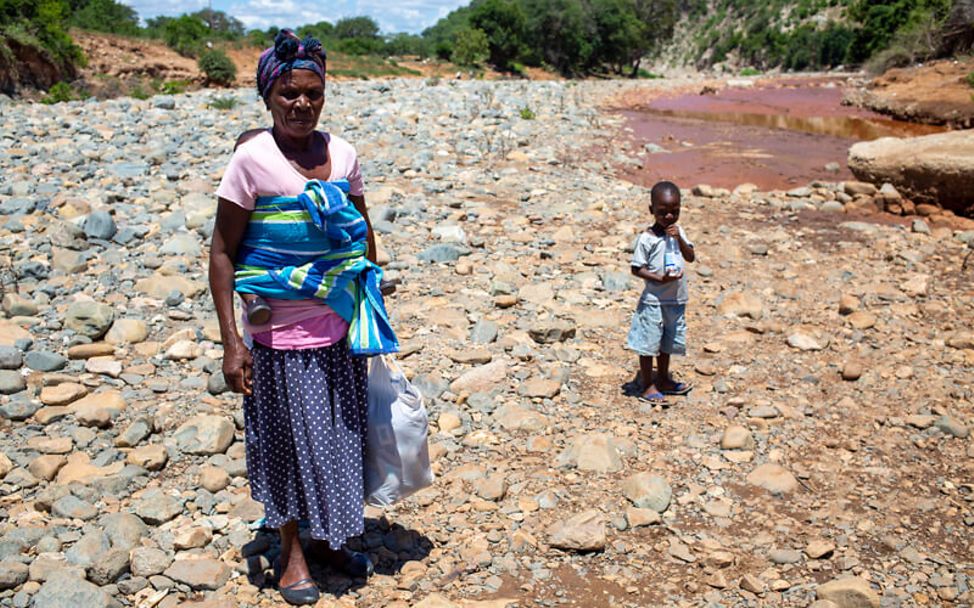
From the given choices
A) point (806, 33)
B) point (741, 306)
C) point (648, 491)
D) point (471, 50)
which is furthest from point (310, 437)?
point (806, 33)

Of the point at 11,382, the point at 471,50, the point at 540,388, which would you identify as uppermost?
the point at 471,50

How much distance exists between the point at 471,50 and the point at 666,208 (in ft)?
104

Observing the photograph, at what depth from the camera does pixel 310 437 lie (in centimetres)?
236

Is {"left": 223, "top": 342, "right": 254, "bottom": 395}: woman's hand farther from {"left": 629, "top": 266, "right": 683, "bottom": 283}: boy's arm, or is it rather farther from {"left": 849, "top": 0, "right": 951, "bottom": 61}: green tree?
{"left": 849, "top": 0, "right": 951, "bottom": 61}: green tree

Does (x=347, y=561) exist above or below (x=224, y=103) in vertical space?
below

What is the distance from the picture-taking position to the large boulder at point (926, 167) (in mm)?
7117

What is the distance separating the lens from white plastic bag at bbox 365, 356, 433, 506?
2.48 m

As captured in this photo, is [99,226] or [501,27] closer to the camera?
[99,226]

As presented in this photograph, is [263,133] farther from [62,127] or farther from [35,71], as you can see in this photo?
[35,71]

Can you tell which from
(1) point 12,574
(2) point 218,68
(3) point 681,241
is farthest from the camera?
(2) point 218,68

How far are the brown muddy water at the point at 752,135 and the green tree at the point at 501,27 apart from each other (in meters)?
18.2

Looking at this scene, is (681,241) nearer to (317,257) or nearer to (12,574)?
(317,257)

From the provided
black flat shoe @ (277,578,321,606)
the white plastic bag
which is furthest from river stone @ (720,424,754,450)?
black flat shoe @ (277,578,321,606)

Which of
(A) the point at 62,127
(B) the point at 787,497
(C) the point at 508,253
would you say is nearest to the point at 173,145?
(A) the point at 62,127
